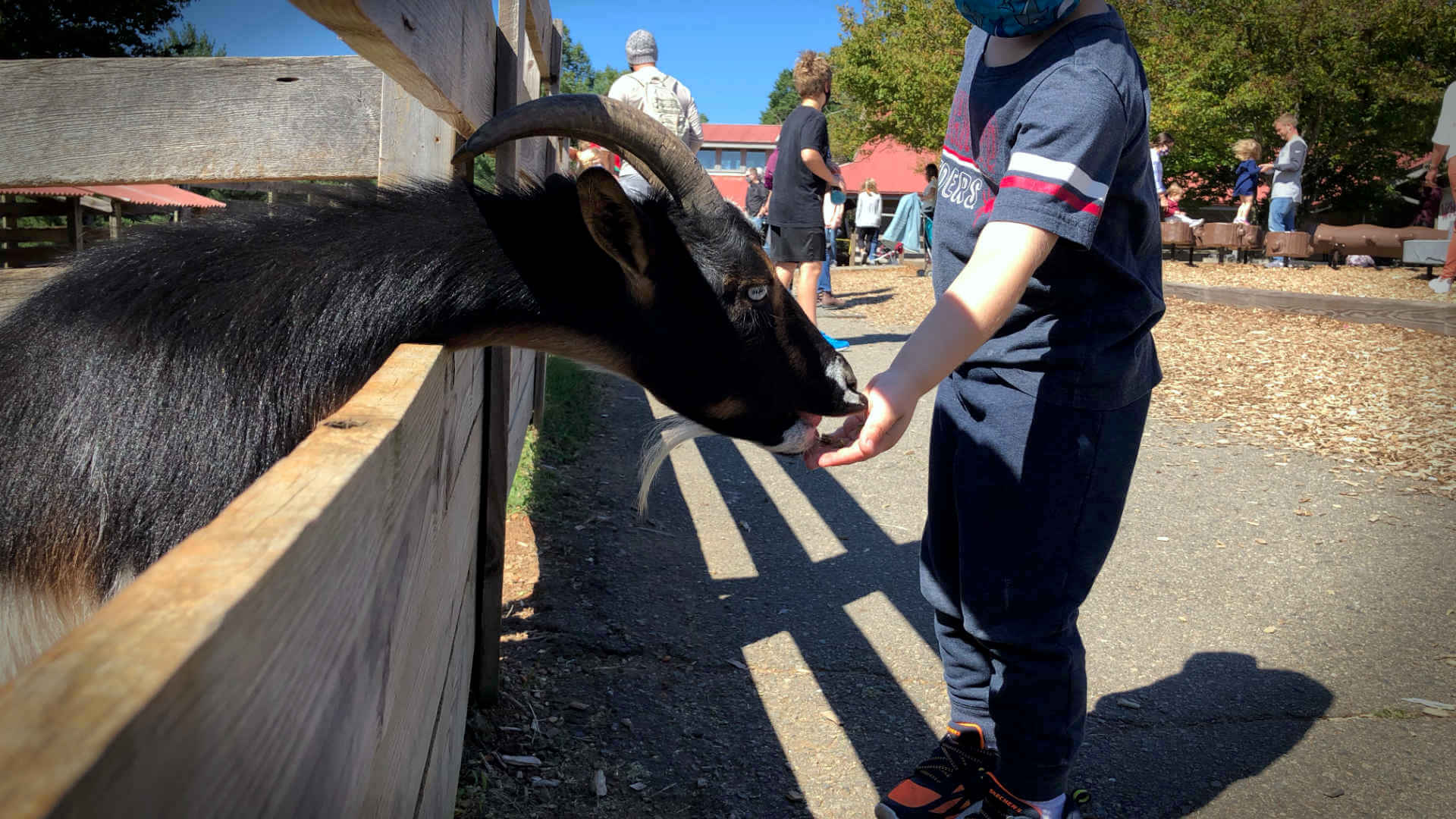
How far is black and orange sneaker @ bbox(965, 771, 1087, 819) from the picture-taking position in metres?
2.38

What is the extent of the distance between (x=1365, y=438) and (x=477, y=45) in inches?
265

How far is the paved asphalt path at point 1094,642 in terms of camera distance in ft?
9.32

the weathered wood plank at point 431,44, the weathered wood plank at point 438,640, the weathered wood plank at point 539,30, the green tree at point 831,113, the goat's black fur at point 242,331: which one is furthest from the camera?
the green tree at point 831,113

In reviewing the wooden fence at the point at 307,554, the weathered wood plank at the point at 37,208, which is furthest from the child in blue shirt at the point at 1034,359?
the weathered wood plank at the point at 37,208

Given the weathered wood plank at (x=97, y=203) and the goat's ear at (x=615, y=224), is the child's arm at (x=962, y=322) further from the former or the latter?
the weathered wood plank at (x=97, y=203)

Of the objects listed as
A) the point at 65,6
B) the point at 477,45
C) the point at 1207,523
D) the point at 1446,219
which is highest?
the point at 65,6

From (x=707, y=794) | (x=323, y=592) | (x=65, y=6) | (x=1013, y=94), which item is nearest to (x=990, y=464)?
(x=1013, y=94)

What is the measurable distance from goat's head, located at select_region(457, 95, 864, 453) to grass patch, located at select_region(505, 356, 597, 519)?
1367 mm

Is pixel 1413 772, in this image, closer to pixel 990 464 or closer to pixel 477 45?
pixel 990 464

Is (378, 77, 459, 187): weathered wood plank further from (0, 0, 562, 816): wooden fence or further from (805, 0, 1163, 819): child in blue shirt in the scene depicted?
(805, 0, 1163, 819): child in blue shirt

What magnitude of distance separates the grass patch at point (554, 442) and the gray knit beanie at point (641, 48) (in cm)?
264

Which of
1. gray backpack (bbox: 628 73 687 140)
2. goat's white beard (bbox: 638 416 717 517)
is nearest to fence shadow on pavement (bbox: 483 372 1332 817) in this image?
goat's white beard (bbox: 638 416 717 517)

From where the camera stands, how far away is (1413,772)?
2852mm

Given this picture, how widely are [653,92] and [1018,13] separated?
5.47m
